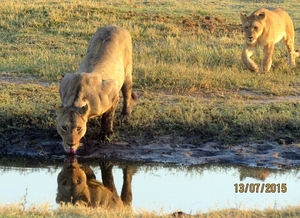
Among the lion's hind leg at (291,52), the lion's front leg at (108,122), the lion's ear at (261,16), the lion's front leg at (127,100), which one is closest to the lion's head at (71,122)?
the lion's front leg at (108,122)

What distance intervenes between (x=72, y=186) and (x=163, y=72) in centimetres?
426

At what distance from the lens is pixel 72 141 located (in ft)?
26.2

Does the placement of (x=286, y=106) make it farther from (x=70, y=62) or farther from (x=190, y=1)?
(x=190, y=1)

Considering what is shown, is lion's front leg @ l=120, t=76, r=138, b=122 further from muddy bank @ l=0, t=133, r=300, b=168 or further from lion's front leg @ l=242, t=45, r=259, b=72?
lion's front leg @ l=242, t=45, r=259, b=72

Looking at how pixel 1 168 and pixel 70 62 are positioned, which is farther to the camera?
pixel 70 62

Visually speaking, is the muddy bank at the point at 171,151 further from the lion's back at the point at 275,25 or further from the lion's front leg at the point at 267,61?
the lion's back at the point at 275,25

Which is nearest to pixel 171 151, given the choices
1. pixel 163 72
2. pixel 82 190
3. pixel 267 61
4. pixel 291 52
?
pixel 82 190

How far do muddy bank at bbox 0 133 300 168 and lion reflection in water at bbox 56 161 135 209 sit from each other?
0.32m

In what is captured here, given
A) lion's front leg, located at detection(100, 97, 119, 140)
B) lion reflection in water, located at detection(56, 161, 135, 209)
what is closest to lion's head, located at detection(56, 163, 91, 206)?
lion reflection in water, located at detection(56, 161, 135, 209)

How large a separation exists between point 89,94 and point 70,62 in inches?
169

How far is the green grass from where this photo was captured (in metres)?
9.48

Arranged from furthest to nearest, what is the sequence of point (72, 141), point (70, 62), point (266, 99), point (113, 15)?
point (113, 15)
point (70, 62)
point (266, 99)
point (72, 141)

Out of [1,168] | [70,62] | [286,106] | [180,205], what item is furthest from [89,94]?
[70,62]

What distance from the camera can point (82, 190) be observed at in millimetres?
7836
